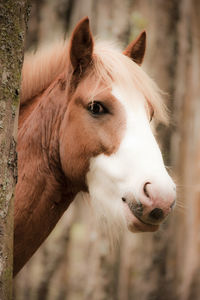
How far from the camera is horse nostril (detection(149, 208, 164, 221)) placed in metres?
2.21

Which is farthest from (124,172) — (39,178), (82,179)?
(39,178)

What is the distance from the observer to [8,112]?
1966 mm

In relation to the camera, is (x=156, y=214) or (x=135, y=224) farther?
(x=135, y=224)

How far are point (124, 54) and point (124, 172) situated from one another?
1.05 m

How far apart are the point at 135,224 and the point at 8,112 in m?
0.97

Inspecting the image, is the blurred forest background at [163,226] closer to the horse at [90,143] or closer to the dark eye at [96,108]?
the horse at [90,143]

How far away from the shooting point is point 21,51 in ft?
6.61

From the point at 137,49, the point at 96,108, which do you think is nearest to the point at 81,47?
the point at 96,108

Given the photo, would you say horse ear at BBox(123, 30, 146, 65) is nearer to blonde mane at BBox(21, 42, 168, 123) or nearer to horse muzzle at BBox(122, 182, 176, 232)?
blonde mane at BBox(21, 42, 168, 123)

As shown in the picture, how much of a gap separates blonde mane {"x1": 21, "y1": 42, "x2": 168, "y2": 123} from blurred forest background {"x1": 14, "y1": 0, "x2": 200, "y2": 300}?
2.41 metres

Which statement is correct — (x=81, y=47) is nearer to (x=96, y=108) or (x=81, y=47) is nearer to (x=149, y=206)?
(x=96, y=108)

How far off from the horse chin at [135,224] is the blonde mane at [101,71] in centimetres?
79

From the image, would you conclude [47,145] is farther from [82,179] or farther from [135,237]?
[135,237]

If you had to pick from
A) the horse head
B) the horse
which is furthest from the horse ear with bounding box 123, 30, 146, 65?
the horse head
